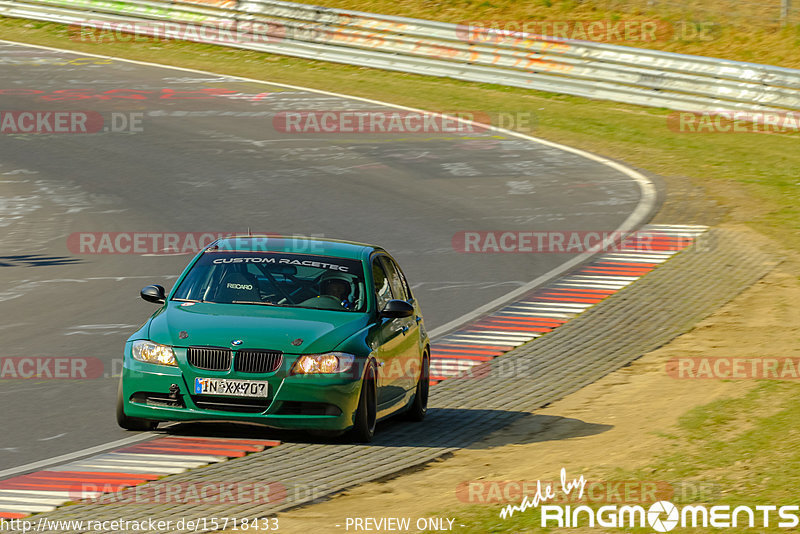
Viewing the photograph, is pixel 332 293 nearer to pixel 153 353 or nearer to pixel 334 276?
pixel 334 276

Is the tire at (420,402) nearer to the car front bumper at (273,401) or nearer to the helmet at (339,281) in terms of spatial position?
the helmet at (339,281)

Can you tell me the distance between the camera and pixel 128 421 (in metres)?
10.4

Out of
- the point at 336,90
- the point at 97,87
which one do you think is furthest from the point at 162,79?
the point at 336,90

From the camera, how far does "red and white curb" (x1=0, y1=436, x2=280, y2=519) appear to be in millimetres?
8844

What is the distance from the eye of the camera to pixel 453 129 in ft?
91.1

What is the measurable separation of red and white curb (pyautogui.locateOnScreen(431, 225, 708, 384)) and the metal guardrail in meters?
8.39

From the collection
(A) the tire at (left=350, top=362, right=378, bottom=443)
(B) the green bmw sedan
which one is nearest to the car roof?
(B) the green bmw sedan

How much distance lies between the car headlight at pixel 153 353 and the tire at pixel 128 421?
0.30 m

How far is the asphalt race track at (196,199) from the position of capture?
46.8 ft

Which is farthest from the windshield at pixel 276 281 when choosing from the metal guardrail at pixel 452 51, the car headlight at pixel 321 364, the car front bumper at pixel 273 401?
the metal guardrail at pixel 452 51

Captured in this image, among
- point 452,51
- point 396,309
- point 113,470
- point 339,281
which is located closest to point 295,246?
point 339,281

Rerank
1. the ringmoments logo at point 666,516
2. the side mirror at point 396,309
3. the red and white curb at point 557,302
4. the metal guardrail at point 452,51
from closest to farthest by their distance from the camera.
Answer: the ringmoments logo at point 666,516, the side mirror at point 396,309, the red and white curb at point 557,302, the metal guardrail at point 452,51

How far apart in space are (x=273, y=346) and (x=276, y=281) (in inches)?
50.3

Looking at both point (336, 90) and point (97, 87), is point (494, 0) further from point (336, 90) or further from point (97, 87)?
point (97, 87)
